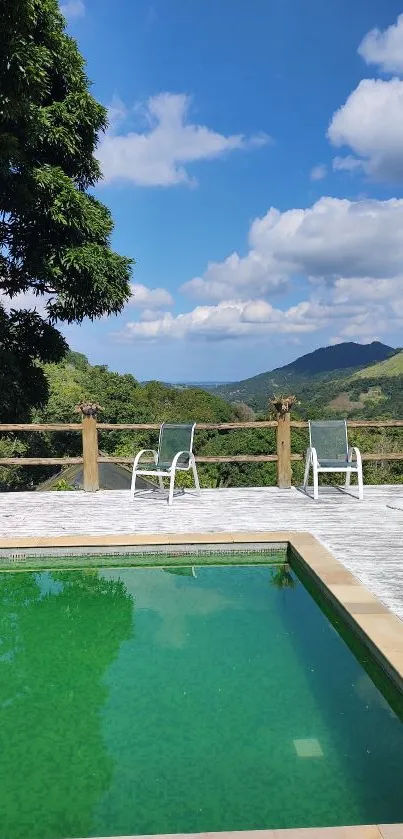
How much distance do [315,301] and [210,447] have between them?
49.7 feet


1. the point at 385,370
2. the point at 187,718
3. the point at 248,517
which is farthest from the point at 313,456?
the point at 385,370

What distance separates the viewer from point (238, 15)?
1334 cm

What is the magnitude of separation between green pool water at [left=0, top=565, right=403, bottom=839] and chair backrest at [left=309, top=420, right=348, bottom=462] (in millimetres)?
3079

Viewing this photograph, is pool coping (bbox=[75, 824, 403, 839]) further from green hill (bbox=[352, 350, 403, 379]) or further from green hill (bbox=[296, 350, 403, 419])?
green hill (bbox=[352, 350, 403, 379])

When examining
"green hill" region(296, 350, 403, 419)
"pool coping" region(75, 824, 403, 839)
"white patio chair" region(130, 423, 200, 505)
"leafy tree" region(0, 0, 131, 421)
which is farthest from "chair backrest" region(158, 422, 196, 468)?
"green hill" region(296, 350, 403, 419)

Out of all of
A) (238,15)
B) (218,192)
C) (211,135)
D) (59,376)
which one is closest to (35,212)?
(238,15)

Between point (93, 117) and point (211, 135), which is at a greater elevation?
point (211, 135)

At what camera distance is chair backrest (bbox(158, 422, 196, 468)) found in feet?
22.6

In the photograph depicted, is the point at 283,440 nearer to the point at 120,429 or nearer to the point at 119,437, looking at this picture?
the point at 120,429

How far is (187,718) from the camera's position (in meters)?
2.50

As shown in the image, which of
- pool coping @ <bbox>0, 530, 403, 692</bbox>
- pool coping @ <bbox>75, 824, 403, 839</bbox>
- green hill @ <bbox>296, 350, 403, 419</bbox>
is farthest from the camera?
green hill @ <bbox>296, 350, 403, 419</bbox>

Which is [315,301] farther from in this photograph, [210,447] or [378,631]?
[378,631]

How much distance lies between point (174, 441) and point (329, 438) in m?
1.77

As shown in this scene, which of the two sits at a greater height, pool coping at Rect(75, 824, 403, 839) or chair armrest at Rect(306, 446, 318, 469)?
chair armrest at Rect(306, 446, 318, 469)
